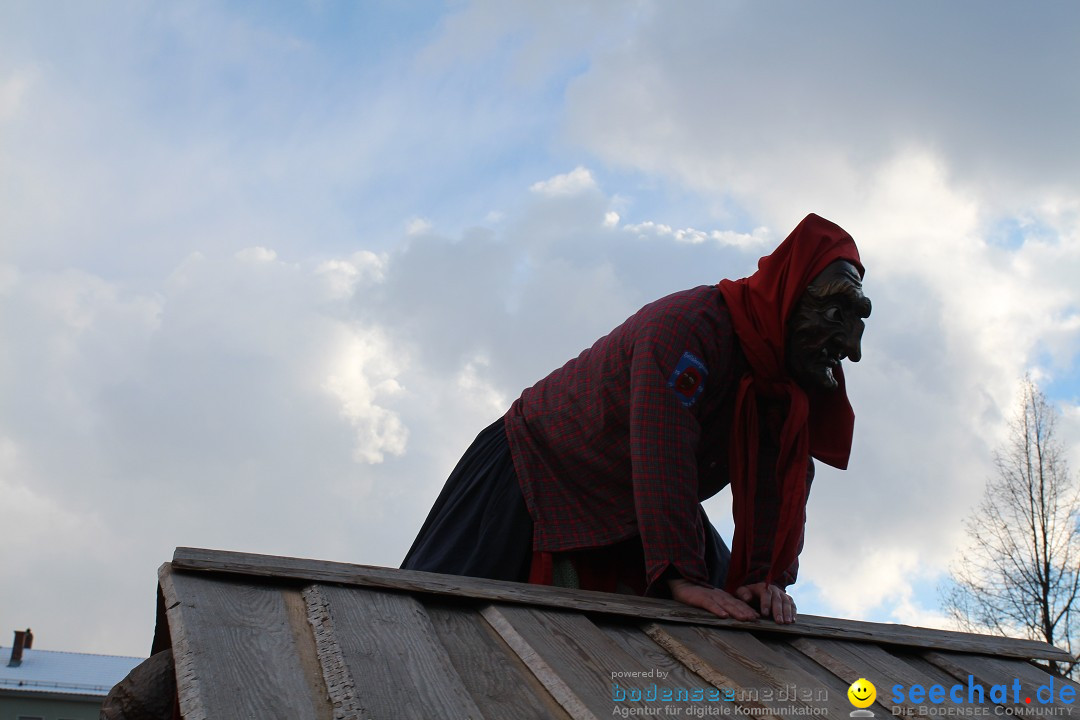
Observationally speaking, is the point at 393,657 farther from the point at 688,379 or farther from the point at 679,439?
the point at 688,379

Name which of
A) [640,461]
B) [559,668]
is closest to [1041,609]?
[640,461]

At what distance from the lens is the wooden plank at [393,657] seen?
1.61 meters

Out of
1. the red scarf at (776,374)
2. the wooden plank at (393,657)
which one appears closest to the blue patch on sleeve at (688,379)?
the red scarf at (776,374)

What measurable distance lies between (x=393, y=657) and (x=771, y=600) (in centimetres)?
139

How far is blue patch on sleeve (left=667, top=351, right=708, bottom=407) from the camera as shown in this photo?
3076 millimetres

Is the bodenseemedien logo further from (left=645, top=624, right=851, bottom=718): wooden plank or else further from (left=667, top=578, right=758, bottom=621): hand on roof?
(left=667, top=578, right=758, bottom=621): hand on roof

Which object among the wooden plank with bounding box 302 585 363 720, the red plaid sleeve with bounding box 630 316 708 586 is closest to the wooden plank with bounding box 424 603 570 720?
the wooden plank with bounding box 302 585 363 720

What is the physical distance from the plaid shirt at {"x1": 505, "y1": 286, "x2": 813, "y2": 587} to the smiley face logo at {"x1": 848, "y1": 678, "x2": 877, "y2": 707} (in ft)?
2.01

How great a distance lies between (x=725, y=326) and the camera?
329 cm

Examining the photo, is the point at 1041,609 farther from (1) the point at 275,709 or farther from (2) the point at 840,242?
(1) the point at 275,709

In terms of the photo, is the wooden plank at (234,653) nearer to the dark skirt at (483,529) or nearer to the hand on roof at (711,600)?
the hand on roof at (711,600)

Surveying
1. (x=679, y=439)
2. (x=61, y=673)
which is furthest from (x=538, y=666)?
(x=61, y=673)

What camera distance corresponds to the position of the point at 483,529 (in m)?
3.45

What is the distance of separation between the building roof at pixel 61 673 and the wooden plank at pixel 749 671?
3000cm
